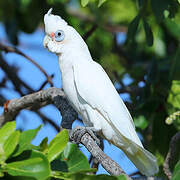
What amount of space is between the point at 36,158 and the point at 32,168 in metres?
0.03

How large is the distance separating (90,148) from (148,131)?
1173 millimetres

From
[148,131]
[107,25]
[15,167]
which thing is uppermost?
[15,167]

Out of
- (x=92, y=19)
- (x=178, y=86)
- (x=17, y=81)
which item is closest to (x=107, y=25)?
(x=92, y=19)

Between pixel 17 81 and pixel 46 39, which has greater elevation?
pixel 46 39

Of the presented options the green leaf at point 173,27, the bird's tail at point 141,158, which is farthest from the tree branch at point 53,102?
the green leaf at point 173,27

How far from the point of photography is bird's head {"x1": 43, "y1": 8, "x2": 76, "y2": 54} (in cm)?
198

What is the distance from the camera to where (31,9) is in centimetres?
307

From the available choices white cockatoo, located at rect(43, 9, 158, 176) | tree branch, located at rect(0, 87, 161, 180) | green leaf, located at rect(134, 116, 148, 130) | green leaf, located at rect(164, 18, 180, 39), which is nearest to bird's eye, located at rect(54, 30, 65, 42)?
white cockatoo, located at rect(43, 9, 158, 176)

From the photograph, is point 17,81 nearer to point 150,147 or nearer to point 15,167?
point 150,147

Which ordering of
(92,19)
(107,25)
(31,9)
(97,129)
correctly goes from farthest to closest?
(107,25) → (92,19) → (31,9) → (97,129)

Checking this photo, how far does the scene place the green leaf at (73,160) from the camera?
52.1 inches

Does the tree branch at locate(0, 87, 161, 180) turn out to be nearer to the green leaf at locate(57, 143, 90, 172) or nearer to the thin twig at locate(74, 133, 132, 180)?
the thin twig at locate(74, 133, 132, 180)

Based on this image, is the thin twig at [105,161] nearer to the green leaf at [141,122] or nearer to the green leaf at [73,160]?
the green leaf at [73,160]

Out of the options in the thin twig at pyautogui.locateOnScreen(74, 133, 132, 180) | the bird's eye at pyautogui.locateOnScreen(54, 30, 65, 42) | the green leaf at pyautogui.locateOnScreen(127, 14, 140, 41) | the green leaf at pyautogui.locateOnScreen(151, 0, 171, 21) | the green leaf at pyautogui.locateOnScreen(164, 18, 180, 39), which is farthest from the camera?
the green leaf at pyautogui.locateOnScreen(164, 18, 180, 39)
